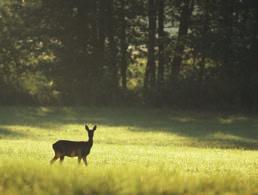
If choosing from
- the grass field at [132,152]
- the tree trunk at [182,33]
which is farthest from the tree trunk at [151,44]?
the grass field at [132,152]

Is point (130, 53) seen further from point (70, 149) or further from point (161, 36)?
point (70, 149)

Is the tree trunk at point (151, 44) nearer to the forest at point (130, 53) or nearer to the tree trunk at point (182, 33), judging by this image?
the forest at point (130, 53)

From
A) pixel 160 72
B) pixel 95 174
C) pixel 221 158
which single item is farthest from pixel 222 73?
pixel 95 174

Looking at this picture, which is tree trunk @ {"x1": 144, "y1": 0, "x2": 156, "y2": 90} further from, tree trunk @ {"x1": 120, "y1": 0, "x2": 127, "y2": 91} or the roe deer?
the roe deer

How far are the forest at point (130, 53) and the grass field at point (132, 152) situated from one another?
6.39 ft

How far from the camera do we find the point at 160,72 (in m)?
45.1

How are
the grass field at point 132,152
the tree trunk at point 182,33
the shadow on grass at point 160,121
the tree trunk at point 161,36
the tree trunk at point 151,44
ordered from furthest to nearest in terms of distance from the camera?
the tree trunk at point 161,36
the tree trunk at point 151,44
the tree trunk at point 182,33
the shadow on grass at point 160,121
the grass field at point 132,152

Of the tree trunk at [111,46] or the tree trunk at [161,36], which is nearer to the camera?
the tree trunk at [111,46]

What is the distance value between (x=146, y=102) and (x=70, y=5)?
7.84m

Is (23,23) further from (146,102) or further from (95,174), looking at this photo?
(95,174)

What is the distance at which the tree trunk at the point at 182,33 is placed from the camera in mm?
44250

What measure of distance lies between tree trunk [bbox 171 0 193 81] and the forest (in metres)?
0.06

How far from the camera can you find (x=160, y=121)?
37406mm

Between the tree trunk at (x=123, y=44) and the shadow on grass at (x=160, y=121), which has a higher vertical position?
the tree trunk at (x=123, y=44)
